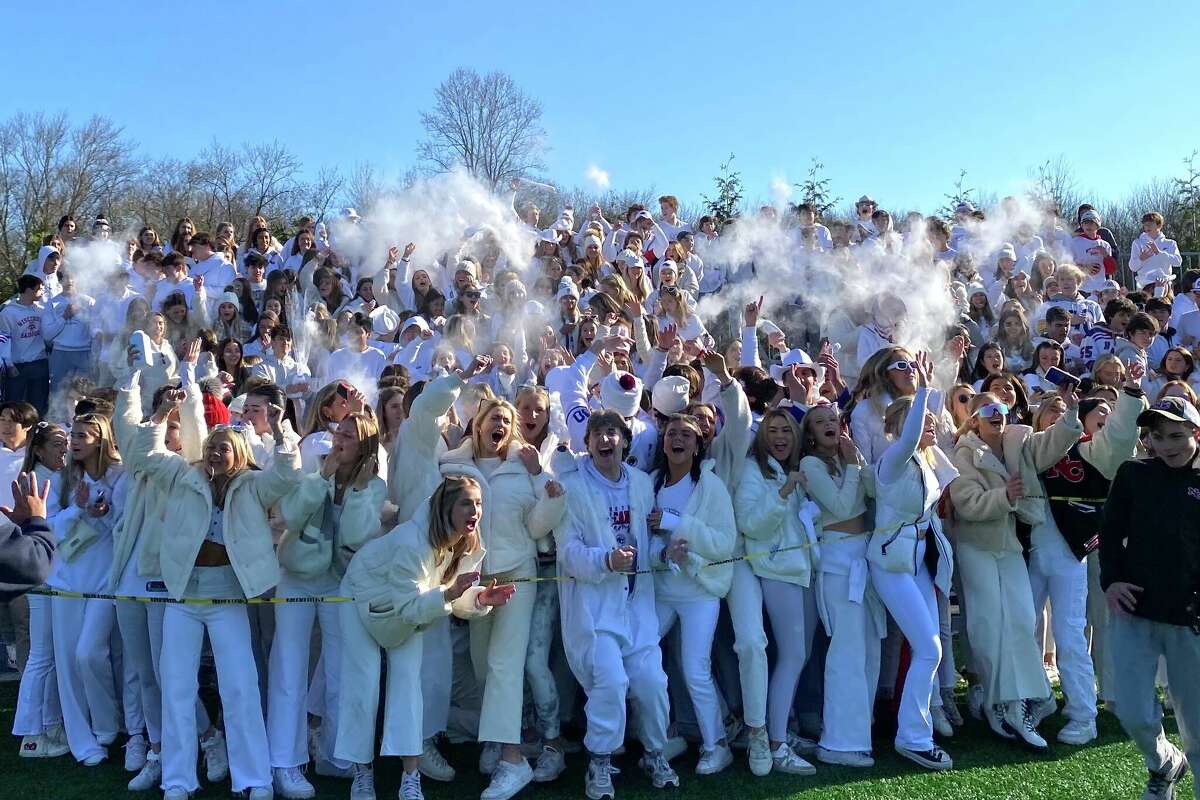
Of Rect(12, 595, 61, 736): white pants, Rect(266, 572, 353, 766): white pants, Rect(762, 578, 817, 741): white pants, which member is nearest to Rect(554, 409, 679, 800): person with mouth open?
Rect(762, 578, 817, 741): white pants

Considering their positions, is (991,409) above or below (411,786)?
above

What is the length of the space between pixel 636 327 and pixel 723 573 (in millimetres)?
4768

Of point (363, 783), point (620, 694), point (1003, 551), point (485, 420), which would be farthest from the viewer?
point (1003, 551)

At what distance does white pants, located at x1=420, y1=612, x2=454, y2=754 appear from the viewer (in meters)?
6.10

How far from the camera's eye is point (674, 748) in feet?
20.7

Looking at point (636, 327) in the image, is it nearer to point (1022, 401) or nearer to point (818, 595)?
point (1022, 401)

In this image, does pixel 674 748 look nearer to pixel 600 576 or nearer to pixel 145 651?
pixel 600 576

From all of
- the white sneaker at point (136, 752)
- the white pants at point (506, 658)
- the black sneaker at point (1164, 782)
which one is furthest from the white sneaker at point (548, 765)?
the black sneaker at point (1164, 782)

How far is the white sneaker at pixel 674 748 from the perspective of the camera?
627cm

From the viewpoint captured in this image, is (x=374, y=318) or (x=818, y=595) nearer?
(x=818, y=595)

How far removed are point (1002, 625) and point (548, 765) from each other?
112 inches

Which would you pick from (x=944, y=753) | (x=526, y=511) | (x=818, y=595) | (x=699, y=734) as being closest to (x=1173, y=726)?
(x=944, y=753)

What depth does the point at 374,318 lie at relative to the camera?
11.7 meters

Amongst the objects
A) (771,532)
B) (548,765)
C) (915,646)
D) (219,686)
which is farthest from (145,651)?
(915,646)
